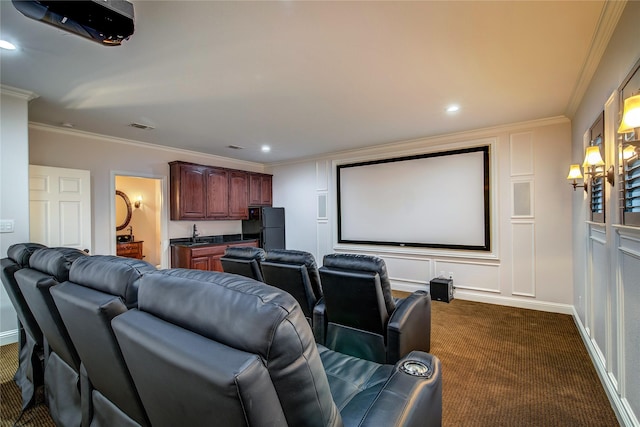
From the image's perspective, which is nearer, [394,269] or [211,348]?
[211,348]

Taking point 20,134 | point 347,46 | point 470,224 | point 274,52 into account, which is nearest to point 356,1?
point 347,46

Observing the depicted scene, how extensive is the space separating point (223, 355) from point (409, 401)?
81cm

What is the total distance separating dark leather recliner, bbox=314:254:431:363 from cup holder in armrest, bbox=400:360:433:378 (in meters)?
0.65

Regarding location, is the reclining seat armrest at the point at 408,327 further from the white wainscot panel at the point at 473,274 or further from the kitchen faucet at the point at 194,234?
the kitchen faucet at the point at 194,234

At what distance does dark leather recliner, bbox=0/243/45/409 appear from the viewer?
182cm

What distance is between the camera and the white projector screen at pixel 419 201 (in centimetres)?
434

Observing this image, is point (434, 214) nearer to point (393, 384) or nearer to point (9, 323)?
point (393, 384)

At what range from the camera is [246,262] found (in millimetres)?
2666

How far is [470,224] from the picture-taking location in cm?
438

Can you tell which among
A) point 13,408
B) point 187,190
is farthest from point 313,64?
point 187,190

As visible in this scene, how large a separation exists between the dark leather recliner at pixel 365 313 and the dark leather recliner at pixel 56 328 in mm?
1502

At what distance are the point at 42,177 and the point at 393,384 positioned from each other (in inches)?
180

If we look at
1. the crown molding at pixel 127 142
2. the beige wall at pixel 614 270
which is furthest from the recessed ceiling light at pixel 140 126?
the beige wall at pixel 614 270

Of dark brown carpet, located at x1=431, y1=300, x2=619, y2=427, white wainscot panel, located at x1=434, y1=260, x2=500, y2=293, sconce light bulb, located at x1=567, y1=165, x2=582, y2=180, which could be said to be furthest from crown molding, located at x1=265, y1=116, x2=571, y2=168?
dark brown carpet, located at x1=431, y1=300, x2=619, y2=427
